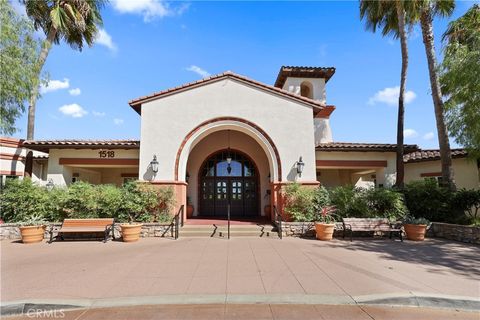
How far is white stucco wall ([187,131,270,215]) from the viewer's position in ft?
45.9

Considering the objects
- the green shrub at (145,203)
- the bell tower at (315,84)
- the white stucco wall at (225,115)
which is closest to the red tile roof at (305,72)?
the bell tower at (315,84)

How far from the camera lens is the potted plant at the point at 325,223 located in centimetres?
951

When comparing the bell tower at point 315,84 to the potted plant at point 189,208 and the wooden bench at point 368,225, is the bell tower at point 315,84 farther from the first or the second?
the potted plant at point 189,208

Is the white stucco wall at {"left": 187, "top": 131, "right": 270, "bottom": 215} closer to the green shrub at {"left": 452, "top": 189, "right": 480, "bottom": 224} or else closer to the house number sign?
the house number sign

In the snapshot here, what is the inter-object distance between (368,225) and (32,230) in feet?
39.2

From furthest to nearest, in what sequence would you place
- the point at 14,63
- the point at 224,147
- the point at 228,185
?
the point at 228,185
the point at 224,147
the point at 14,63

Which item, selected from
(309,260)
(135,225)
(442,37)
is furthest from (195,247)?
(442,37)

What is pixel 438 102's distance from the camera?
11156mm

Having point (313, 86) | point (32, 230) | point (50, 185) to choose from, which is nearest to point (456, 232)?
point (313, 86)

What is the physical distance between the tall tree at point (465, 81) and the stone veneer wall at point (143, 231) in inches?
444

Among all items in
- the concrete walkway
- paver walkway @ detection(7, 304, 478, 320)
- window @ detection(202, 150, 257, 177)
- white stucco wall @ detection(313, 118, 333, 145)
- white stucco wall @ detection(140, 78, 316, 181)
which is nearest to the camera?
paver walkway @ detection(7, 304, 478, 320)

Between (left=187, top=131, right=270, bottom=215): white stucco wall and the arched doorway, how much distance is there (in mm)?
256

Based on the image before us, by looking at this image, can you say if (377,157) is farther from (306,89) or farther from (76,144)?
(76,144)

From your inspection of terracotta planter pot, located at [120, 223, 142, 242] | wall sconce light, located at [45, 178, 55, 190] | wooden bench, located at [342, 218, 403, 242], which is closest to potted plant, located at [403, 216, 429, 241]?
wooden bench, located at [342, 218, 403, 242]
